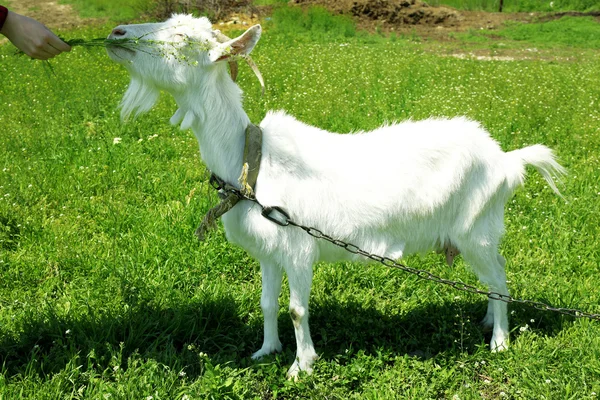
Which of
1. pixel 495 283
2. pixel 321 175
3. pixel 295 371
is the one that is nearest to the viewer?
pixel 321 175

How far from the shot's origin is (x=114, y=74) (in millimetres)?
10594

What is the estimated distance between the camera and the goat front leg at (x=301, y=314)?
354cm

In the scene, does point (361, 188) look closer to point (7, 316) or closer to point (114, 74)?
point (7, 316)

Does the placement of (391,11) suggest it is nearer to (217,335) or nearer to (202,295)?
(202,295)

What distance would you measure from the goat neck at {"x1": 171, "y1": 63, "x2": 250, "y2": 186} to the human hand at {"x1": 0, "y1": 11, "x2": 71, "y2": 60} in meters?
0.69

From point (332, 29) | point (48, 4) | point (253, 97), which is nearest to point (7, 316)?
point (253, 97)

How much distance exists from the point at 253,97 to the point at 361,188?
5.92 m

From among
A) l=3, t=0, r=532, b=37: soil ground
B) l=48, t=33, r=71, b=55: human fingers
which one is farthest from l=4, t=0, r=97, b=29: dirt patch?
l=48, t=33, r=71, b=55: human fingers

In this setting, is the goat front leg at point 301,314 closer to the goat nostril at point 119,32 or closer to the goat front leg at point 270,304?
the goat front leg at point 270,304

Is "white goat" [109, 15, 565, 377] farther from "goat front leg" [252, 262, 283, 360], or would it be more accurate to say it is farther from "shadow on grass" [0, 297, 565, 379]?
"shadow on grass" [0, 297, 565, 379]

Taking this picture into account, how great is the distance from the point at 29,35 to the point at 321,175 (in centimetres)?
174

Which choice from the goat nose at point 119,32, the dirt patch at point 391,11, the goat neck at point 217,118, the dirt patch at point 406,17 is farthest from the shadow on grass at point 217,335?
the dirt patch at point 391,11

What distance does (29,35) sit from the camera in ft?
10.0

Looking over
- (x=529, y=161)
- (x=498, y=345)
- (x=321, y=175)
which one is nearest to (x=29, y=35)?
(x=321, y=175)
